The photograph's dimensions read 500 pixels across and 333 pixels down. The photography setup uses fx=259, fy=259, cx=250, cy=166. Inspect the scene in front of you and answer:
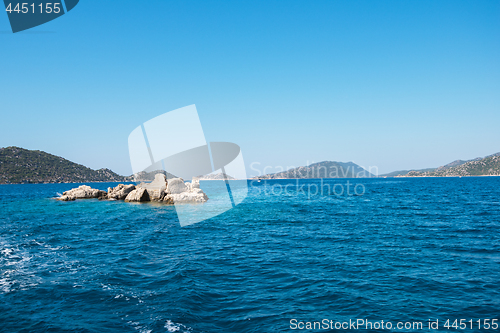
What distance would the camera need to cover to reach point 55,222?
25.5 metres

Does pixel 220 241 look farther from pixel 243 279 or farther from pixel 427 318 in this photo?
pixel 427 318

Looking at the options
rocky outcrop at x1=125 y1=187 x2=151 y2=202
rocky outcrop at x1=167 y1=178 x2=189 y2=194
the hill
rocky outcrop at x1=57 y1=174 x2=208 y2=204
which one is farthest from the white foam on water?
the hill

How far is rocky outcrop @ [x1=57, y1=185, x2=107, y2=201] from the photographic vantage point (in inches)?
2023

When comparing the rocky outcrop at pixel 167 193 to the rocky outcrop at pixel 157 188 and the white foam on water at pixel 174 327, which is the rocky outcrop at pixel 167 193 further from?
the white foam on water at pixel 174 327

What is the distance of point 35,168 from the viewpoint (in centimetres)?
16850

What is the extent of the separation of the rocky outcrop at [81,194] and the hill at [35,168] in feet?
474

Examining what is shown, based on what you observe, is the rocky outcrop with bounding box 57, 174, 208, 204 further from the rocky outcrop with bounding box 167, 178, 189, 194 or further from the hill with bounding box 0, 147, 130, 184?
the hill with bounding box 0, 147, 130, 184

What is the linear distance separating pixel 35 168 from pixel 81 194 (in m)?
155

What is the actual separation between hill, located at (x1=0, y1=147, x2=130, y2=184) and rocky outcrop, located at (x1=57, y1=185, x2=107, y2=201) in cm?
14456

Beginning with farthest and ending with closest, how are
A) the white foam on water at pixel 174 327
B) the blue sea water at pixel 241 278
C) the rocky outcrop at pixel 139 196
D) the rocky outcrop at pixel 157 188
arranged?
the rocky outcrop at pixel 139 196, the rocky outcrop at pixel 157 188, the blue sea water at pixel 241 278, the white foam on water at pixel 174 327

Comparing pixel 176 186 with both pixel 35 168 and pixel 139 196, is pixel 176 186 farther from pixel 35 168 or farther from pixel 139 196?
pixel 35 168

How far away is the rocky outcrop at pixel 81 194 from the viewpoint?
51375 millimetres

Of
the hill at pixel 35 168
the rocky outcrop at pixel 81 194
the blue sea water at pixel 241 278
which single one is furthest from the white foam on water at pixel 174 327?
the hill at pixel 35 168

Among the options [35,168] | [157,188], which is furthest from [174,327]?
[35,168]
